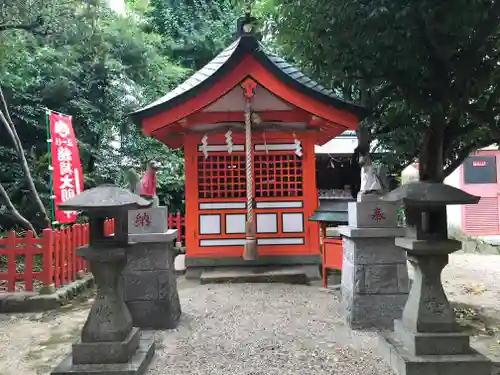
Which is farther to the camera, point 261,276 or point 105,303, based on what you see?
point 261,276

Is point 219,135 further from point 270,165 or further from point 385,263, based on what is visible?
point 385,263

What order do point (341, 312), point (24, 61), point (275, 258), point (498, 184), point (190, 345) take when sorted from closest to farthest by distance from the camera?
point (190, 345), point (341, 312), point (275, 258), point (24, 61), point (498, 184)

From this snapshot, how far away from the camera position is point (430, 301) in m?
3.90

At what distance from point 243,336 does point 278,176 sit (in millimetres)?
4365

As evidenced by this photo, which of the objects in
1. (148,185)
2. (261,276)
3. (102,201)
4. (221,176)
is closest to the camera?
(102,201)

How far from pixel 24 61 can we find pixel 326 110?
9.99 metres

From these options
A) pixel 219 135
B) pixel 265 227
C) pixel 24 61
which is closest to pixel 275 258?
pixel 265 227

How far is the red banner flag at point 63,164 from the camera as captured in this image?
8266 millimetres

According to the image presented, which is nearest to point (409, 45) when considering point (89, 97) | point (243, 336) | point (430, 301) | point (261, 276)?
point (430, 301)

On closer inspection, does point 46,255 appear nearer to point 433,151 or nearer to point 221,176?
point 221,176

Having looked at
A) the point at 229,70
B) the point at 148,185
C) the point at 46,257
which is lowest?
the point at 46,257

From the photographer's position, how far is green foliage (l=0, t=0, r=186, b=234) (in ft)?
40.3

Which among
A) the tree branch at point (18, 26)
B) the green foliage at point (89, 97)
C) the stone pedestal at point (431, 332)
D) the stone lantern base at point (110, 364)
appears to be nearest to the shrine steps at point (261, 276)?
the stone lantern base at point (110, 364)

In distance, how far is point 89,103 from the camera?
526 inches
